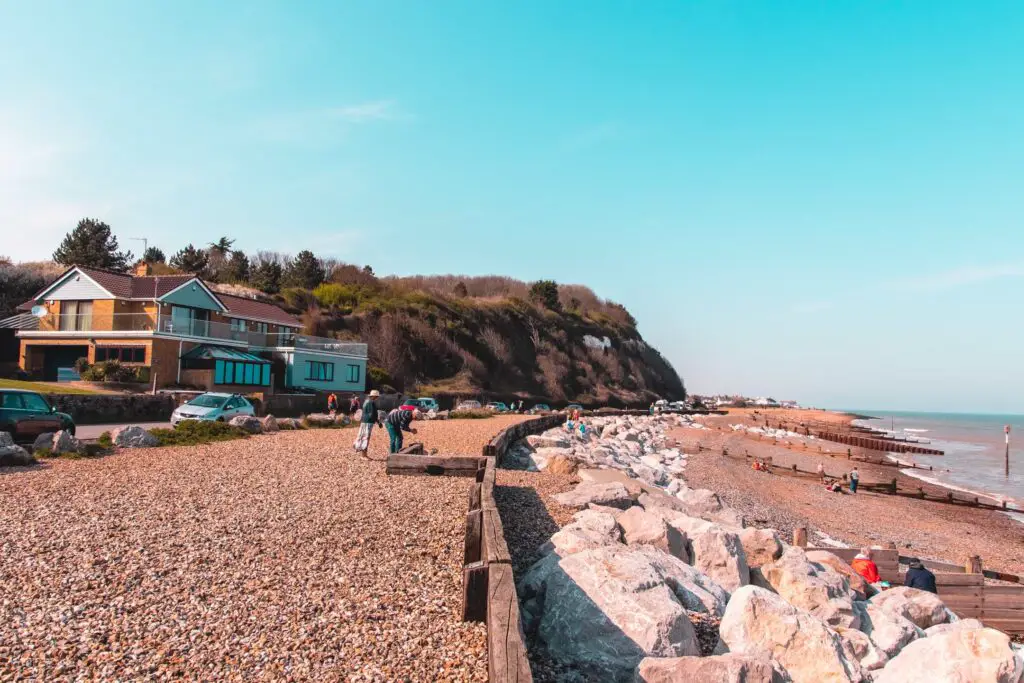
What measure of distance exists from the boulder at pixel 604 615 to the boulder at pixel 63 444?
1114 cm

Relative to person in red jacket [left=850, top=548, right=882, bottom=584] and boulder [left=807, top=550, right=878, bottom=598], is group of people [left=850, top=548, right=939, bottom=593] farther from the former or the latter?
boulder [left=807, top=550, right=878, bottom=598]

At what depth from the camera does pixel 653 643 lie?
19.4 ft

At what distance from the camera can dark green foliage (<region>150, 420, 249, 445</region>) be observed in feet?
56.1

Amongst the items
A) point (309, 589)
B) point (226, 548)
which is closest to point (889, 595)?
point (309, 589)

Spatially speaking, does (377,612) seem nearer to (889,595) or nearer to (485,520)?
(485,520)

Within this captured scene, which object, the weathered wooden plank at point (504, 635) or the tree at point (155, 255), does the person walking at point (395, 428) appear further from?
the tree at point (155, 255)

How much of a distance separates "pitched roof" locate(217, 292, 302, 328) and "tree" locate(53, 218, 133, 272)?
20.3 metres

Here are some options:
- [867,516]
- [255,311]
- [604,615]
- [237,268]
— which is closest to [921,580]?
[604,615]

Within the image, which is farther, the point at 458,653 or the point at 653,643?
the point at 653,643

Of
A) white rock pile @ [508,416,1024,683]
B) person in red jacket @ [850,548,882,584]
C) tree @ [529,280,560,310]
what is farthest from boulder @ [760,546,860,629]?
tree @ [529,280,560,310]

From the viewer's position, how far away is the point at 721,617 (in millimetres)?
7352

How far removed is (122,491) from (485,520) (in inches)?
255

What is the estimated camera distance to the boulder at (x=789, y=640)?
6.02 meters

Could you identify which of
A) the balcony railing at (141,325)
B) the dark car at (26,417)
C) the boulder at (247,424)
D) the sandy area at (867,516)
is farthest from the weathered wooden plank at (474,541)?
the balcony railing at (141,325)
